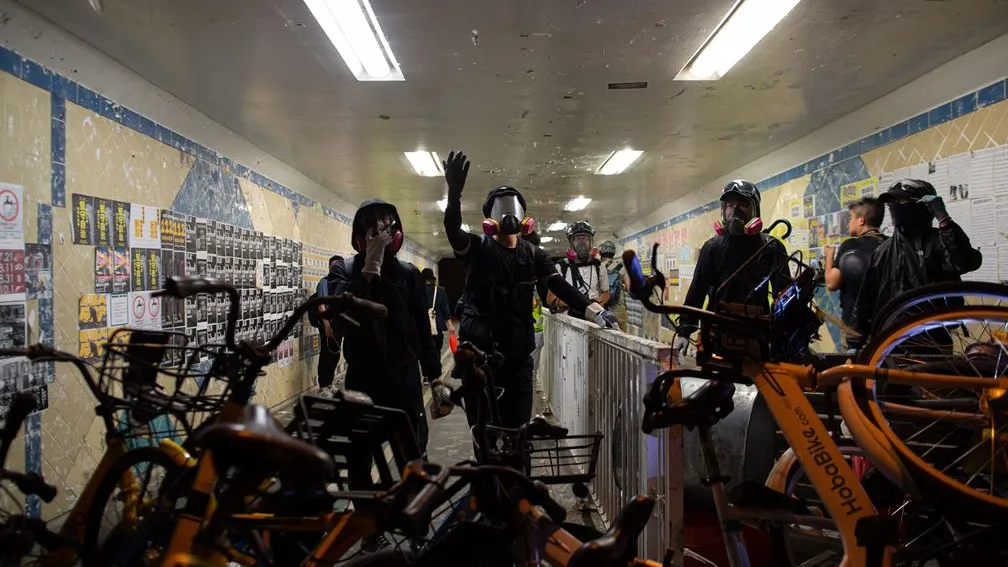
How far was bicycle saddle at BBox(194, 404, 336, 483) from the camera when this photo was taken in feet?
2.89

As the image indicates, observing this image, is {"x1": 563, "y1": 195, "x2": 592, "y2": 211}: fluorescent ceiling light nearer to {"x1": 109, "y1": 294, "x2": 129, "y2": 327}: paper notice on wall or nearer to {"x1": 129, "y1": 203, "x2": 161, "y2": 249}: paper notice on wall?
{"x1": 129, "y1": 203, "x2": 161, "y2": 249}: paper notice on wall

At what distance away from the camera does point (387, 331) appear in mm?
2492

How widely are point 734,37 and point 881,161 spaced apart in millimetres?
1819

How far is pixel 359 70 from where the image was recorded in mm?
3500

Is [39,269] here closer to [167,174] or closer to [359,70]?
[167,174]

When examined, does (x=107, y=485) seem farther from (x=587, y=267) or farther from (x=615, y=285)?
(x=615, y=285)

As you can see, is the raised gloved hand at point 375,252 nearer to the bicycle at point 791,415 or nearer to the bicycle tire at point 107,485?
the bicycle tire at point 107,485

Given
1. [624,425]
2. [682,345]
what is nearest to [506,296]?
[624,425]

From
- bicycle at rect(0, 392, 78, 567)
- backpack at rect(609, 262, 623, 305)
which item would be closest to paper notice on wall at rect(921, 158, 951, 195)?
backpack at rect(609, 262, 623, 305)

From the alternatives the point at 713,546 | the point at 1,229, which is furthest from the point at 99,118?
the point at 713,546

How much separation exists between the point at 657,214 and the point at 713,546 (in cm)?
852

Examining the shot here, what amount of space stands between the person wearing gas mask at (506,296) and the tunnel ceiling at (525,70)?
3.09 feet

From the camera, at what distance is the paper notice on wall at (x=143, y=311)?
10.9 ft

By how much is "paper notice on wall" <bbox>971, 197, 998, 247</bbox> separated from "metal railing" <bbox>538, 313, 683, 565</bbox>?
88.5 inches
